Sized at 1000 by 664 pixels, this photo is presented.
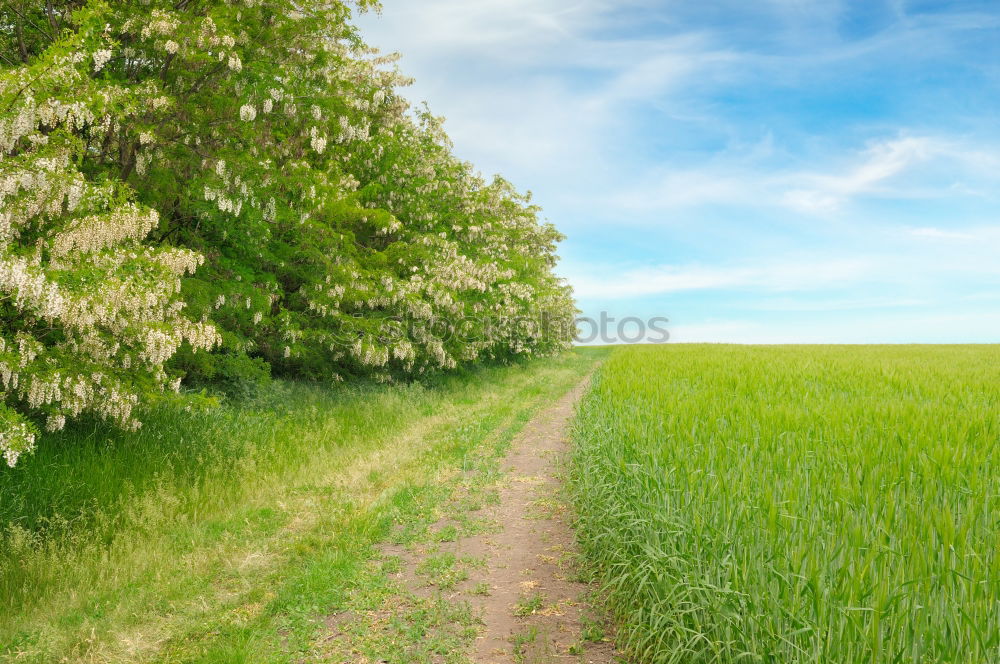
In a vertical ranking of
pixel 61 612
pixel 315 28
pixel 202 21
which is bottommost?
pixel 61 612

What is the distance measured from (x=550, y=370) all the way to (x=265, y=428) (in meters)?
20.2

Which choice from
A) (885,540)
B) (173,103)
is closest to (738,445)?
(885,540)

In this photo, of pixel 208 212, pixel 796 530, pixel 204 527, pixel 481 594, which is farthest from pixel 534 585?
pixel 208 212

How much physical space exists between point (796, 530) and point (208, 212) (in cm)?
1238

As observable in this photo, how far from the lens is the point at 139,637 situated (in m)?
5.26

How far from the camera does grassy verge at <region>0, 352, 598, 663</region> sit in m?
5.42

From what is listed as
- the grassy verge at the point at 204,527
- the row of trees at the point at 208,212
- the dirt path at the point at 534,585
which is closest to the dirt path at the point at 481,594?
the dirt path at the point at 534,585

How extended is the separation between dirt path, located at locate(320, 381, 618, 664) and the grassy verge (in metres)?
0.40

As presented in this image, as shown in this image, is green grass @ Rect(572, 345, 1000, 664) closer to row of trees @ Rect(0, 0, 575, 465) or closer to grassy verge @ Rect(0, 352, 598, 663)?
grassy verge @ Rect(0, 352, 598, 663)

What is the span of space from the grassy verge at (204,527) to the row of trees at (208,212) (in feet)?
3.70

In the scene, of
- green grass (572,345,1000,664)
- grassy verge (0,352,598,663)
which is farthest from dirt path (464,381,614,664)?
grassy verge (0,352,598,663)

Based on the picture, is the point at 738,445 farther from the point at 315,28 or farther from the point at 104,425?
the point at 315,28

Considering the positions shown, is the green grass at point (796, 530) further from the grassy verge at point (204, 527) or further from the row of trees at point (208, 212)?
the row of trees at point (208, 212)

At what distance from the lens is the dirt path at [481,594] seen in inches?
192
